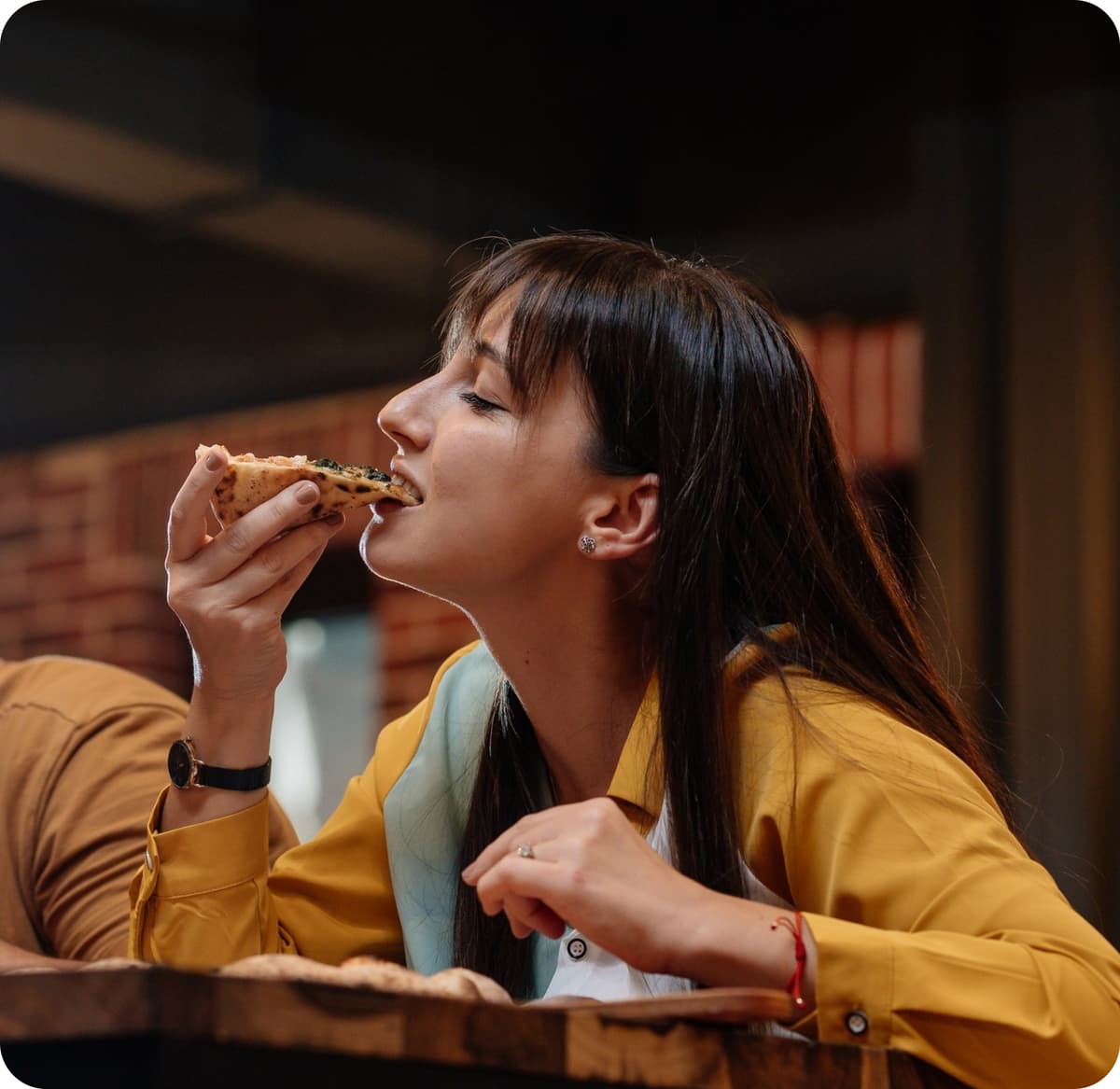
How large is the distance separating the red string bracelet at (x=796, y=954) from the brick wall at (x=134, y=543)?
261 centimetres

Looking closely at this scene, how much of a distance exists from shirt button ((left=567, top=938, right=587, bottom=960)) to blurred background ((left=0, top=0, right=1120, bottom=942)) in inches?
69.8

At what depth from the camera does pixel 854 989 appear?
107 centimetres

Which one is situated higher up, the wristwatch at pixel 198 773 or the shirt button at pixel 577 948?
the wristwatch at pixel 198 773

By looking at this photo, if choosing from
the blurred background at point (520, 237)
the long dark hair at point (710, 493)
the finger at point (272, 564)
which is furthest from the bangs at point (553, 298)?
the blurred background at point (520, 237)

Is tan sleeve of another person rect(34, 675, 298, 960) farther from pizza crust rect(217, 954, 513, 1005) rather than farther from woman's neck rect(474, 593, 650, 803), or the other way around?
pizza crust rect(217, 954, 513, 1005)

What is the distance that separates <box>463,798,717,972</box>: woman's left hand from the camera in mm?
1055

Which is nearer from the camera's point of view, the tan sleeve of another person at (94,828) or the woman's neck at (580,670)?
the woman's neck at (580,670)

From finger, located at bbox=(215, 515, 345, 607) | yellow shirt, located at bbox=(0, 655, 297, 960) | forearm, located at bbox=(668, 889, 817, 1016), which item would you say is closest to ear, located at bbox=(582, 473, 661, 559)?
finger, located at bbox=(215, 515, 345, 607)

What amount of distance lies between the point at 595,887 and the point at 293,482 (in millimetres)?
555

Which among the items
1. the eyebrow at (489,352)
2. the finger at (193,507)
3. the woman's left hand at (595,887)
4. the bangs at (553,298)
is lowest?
the woman's left hand at (595,887)

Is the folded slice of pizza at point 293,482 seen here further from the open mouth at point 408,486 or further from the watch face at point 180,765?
the watch face at point 180,765

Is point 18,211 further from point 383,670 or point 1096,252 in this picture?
point 1096,252

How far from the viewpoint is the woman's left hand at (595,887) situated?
1.05 m

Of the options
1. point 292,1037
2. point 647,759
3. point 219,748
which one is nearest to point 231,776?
point 219,748
